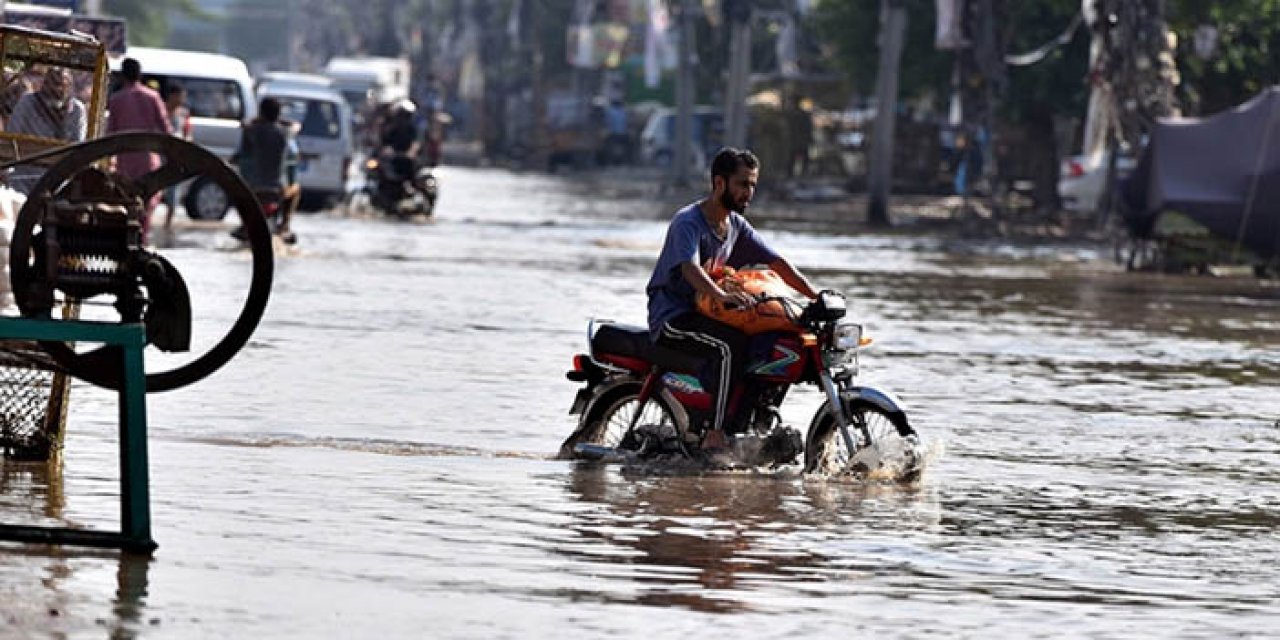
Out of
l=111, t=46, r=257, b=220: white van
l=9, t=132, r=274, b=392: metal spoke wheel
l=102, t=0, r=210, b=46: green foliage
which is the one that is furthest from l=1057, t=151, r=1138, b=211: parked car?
l=102, t=0, r=210, b=46: green foliage

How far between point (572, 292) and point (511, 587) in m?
17.2

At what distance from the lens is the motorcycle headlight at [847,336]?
12.7m

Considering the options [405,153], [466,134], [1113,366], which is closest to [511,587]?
[1113,366]

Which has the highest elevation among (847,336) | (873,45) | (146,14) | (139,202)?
(139,202)

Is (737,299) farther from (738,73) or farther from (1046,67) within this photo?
(738,73)

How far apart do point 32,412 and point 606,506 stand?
213cm

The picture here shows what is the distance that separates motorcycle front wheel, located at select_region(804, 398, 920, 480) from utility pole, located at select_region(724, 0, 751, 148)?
41808 mm

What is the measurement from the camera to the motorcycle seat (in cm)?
1290

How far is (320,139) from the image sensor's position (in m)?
40.1

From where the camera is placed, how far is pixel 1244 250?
1328 inches

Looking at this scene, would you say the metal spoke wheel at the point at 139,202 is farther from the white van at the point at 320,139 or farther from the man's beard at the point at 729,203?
the white van at the point at 320,139

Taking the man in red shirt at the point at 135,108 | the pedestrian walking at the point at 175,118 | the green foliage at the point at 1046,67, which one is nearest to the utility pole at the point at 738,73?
the green foliage at the point at 1046,67

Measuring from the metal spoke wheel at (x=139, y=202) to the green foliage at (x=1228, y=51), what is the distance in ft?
125

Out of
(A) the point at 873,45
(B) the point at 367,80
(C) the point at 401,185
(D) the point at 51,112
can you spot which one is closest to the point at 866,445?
(D) the point at 51,112
